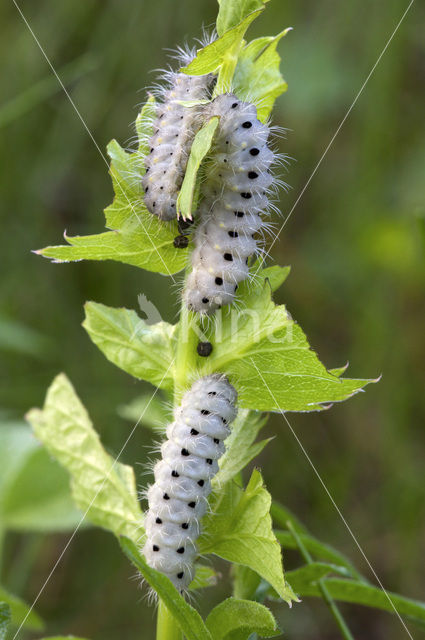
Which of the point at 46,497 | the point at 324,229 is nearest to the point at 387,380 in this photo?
the point at 324,229

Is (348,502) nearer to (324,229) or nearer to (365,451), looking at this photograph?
(365,451)

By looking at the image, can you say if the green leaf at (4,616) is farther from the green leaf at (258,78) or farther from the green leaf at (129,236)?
the green leaf at (258,78)

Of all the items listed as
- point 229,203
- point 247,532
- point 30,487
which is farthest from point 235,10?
point 30,487

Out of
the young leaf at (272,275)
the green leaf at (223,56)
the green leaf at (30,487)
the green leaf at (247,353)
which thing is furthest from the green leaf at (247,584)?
the green leaf at (30,487)

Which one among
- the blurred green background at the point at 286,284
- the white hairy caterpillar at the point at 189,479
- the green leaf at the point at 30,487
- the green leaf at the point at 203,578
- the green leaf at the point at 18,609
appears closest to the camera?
the white hairy caterpillar at the point at 189,479

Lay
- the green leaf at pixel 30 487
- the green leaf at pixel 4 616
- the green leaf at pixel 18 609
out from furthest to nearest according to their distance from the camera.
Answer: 1. the green leaf at pixel 30 487
2. the green leaf at pixel 18 609
3. the green leaf at pixel 4 616
